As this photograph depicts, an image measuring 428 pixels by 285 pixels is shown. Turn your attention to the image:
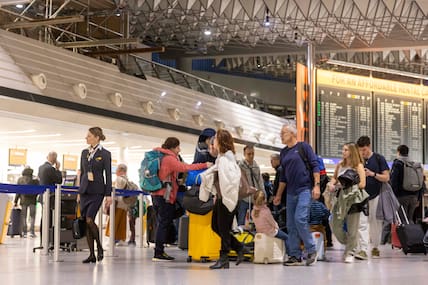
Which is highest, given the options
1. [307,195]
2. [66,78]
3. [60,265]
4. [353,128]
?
[66,78]

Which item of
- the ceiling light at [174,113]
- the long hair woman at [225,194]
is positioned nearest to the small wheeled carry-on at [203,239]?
the long hair woman at [225,194]

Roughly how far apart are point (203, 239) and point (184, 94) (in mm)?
14334

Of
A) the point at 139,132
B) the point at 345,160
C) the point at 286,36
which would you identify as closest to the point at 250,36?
the point at 286,36

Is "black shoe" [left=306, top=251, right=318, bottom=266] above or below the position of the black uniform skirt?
below

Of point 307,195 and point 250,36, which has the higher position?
point 250,36

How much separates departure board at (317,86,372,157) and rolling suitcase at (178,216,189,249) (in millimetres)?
4268

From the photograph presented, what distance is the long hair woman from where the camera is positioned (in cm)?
688

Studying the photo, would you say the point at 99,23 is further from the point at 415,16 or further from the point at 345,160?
the point at 345,160

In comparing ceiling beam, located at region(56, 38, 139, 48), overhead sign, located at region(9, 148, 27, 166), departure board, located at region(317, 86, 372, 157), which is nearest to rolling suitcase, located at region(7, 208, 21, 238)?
ceiling beam, located at region(56, 38, 139, 48)

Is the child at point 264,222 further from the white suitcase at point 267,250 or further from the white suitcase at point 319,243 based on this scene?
the white suitcase at point 319,243

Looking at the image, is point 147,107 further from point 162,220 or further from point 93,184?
point 93,184

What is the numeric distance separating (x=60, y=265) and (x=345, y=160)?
3.53m

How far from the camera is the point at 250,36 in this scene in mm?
24266

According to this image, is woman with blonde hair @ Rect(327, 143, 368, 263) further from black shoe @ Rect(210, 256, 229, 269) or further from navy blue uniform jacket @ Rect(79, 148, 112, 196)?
navy blue uniform jacket @ Rect(79, 148, 112, 196)
